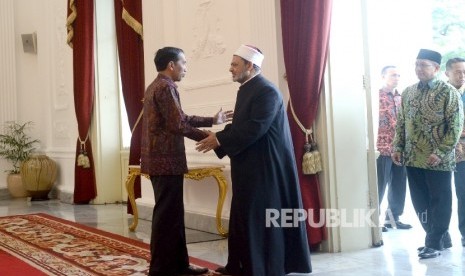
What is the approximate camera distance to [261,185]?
11.1ft

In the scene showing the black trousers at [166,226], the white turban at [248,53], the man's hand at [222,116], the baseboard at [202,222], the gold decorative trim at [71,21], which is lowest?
the baseboard at [202,222]

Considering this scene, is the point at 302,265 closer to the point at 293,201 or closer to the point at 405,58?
the point at 293,201

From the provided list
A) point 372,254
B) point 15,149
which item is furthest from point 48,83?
point 372,254

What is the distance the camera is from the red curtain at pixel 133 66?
6566 millimetres

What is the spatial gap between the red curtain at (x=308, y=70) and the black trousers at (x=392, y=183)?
1142mm

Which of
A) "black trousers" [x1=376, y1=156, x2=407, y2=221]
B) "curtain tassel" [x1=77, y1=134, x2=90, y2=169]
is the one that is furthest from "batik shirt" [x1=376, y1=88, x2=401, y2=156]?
"curtain tassel" [x1=77, y1=134, x2=90, y2=169]

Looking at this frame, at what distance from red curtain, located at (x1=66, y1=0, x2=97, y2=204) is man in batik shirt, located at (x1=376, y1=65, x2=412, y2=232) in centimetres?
434

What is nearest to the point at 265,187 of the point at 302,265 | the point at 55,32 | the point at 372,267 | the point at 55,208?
the point at 302,265

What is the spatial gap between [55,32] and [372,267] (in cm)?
701

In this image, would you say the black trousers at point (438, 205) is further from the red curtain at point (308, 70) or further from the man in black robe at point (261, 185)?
the man in black robe at point (261, 185)

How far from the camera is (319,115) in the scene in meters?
4.35

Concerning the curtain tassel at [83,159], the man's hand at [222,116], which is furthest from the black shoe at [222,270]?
the curtain tassel at [83,159]

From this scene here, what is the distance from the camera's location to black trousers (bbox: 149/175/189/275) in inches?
139

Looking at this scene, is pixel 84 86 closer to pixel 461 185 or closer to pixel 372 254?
pixel 372 254
